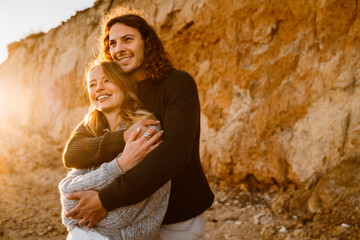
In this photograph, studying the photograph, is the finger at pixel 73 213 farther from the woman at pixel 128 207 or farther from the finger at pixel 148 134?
the finger at pixel 148 134

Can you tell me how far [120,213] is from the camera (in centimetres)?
A: 137

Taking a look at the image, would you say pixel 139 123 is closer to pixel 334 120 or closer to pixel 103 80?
pixel 103 80

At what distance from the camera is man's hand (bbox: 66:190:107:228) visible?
1.37m

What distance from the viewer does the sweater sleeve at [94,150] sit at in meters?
1.52

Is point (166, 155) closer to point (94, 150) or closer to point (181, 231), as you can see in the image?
point (94, 150)

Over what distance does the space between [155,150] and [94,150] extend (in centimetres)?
41

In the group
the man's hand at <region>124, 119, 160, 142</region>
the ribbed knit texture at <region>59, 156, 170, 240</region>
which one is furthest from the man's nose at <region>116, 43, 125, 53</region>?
the ribbed knit texture at <region>59, 156, 170, 240</region>

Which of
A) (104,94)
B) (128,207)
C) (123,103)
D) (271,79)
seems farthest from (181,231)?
(271,79)

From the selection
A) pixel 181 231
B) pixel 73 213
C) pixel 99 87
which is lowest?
pixel 181 231

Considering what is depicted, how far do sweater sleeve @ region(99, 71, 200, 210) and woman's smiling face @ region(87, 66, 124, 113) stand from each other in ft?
1.50

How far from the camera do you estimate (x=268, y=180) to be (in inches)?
180

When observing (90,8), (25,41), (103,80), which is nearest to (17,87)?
(25,41)

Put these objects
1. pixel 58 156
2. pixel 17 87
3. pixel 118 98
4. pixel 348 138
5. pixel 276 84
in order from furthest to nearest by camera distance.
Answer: pixel 17 87 < pixel 58 156 < pixel 276 84 < pixel 348 138 < pixel 118 98

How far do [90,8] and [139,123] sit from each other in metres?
9.70
